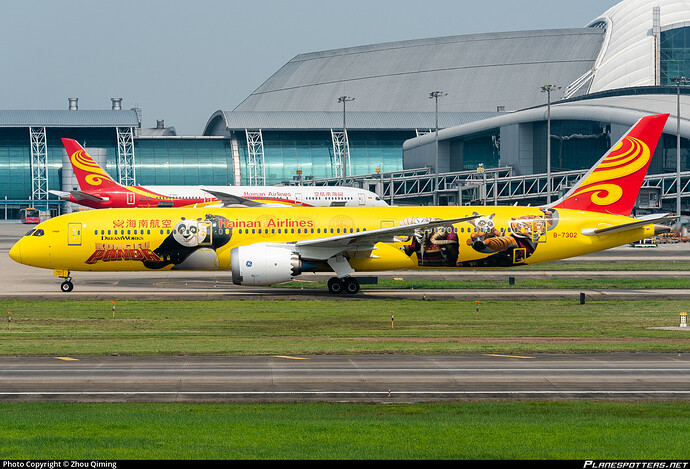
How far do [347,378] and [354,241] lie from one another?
66.6 feet

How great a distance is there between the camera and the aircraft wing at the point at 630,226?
43062 millimetres

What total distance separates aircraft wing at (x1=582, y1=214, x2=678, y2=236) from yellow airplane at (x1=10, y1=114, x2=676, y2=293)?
2.0 inches

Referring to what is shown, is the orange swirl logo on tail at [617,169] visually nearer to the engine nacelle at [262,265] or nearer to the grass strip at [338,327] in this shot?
the grass strip at [338,327]

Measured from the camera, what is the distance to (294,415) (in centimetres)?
1848

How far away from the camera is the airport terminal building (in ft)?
373

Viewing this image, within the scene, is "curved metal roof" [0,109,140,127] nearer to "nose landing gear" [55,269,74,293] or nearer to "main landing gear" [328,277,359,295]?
"nose landing gear" [55,269,74,293]

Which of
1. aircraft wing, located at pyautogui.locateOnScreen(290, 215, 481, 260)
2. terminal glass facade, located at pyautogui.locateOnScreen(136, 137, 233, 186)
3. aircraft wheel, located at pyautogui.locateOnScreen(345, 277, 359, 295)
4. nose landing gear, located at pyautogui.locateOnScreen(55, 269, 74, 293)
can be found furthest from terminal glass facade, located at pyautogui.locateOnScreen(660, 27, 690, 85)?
nose landing gear, located at pyautogui.locateOnScreen(55, 269, 74, 293)

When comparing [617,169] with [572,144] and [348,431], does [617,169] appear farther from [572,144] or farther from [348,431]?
[572,144]

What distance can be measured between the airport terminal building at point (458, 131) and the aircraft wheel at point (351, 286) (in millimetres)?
63190

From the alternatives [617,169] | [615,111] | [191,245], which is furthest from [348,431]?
[615,111]

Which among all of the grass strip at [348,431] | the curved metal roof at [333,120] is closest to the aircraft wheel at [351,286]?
the grass strip at [348,431]

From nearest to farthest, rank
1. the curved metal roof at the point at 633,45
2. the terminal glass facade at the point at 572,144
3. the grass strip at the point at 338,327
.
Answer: the grass strip at the point at 338,327 < the terminal glass facade at the point at 572,144 < the curved metal roof at the point at 633,45

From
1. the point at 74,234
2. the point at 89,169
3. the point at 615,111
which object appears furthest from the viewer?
the point at 615,111

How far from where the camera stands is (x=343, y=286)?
145 ft
